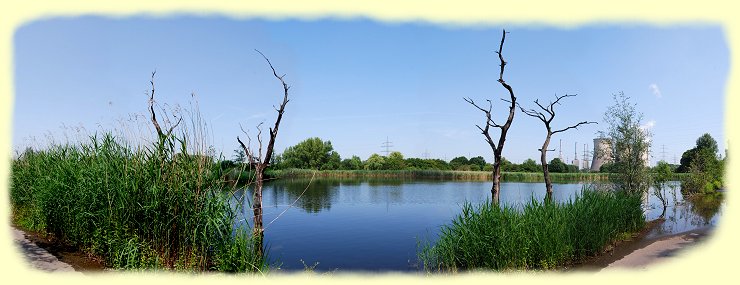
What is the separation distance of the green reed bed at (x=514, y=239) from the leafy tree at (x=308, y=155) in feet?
182

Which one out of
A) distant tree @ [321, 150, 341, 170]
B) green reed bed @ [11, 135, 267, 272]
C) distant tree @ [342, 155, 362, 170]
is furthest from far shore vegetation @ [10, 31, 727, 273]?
distant tree @ [342, 155, 362, 170]

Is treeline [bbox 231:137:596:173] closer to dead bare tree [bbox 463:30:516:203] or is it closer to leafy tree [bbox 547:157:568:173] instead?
leafy tree [bbox 547:157:568:173]

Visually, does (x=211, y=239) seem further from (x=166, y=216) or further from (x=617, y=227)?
(x=617, y=227)

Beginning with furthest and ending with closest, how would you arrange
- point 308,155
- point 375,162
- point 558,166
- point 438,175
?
point 375,162 < point 308,155 < point 558,166 < point 438,175

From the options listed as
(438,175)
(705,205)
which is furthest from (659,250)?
(438,175)

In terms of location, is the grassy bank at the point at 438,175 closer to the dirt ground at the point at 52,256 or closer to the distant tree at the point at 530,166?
the distant tree at the point at 530,166

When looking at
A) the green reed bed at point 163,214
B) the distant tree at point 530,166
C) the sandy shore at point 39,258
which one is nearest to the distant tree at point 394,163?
the distant tree at point 530,166

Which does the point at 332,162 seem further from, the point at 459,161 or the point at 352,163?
the point at 459,161

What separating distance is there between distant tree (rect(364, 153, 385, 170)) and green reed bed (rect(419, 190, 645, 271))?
58155 mm

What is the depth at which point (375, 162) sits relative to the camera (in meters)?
67.9

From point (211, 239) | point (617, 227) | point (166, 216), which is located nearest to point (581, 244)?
point (617, 227)

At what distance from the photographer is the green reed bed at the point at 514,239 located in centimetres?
715

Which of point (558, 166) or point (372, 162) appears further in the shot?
point (372, 162)

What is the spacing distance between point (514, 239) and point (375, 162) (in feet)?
200
